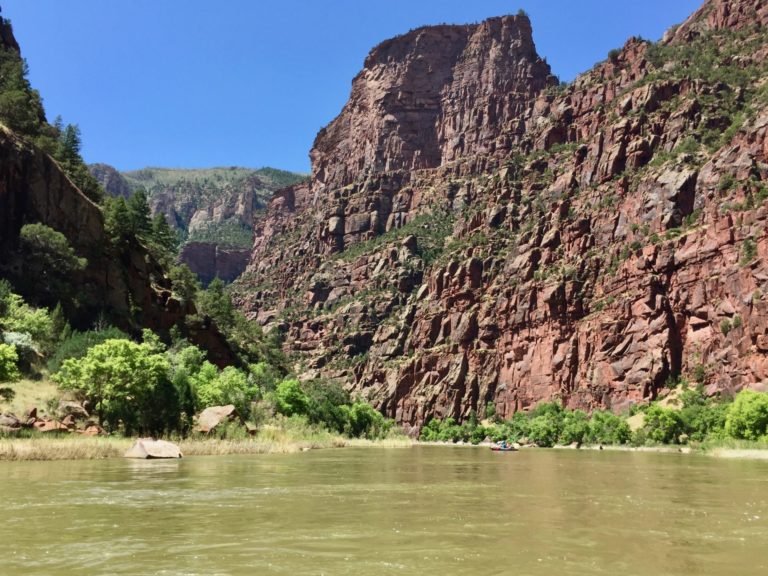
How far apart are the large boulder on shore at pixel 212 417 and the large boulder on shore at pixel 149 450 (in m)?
15.1

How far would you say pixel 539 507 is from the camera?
72.5 feet

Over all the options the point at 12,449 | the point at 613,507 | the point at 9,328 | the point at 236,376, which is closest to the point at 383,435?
the point at 236,376

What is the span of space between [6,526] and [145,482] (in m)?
12.0

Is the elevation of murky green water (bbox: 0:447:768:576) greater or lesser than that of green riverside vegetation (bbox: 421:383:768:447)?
greater

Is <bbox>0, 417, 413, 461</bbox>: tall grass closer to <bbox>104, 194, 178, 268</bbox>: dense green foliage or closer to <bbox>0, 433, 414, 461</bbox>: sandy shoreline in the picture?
Result: <bbox>0, 433, 414, 461</bbox>: sandy shoreline

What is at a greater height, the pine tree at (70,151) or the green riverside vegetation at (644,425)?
the pine tree at (70,151)

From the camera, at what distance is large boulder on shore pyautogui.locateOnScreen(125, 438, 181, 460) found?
4349cm

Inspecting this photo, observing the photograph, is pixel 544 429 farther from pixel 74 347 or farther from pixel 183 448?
pixel 74 347

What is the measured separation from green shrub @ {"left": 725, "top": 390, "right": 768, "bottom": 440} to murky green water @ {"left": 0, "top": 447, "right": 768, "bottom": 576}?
55.7 m

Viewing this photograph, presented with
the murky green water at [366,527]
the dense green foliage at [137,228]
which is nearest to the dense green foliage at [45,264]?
the dense green foliage at [137,228]

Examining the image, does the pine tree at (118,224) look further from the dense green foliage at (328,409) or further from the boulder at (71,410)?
the boulder at (71,410)

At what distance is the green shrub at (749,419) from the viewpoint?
261 ft

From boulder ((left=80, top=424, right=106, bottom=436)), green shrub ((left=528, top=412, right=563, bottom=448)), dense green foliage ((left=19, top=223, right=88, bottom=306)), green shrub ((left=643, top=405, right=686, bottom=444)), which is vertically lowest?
green shrub ((left=528, top=412, right=563, bottom=448))

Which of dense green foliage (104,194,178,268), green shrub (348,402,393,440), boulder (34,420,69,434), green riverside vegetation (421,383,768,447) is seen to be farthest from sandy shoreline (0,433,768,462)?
dense green foliage (104,194,178,268)
